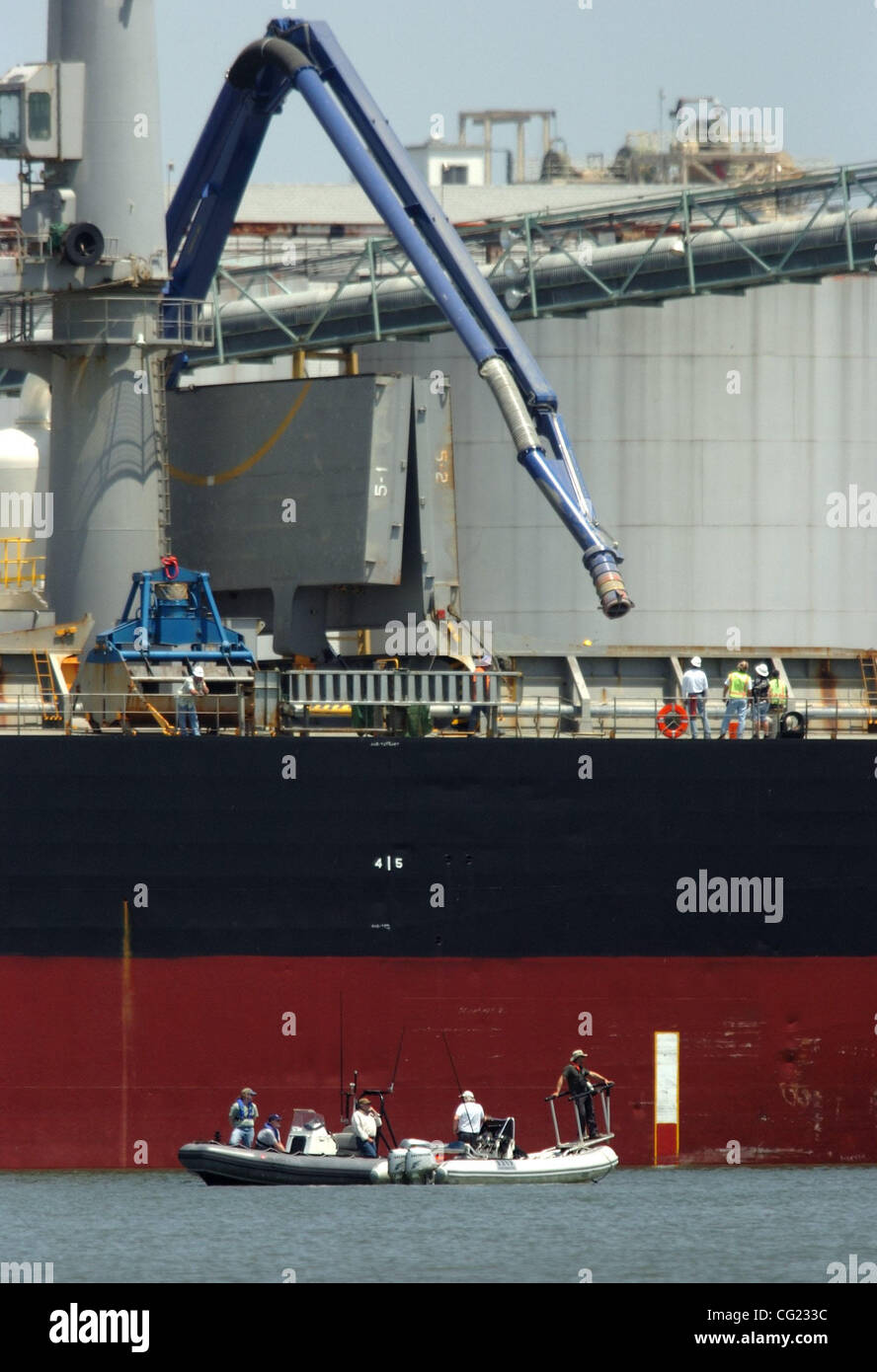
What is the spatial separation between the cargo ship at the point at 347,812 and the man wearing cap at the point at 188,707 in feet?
1.31

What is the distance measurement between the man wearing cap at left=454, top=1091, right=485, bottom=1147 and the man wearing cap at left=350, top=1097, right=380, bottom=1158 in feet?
3.99

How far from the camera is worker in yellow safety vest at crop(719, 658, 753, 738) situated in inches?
1288

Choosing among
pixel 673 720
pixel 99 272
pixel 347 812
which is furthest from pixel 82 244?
pixel 673 720

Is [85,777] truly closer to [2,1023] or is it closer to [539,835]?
[2,1023]

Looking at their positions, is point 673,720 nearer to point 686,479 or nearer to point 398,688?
point 398,688

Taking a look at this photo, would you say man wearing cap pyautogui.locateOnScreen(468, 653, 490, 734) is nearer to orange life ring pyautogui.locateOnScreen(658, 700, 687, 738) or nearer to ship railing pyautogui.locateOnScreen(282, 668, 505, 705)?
ship railing pyautogui.locateOnScreen(282, 668, 505, 705)

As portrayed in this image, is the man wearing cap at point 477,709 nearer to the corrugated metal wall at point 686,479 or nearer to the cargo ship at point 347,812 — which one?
the cargo ship at point 347,812

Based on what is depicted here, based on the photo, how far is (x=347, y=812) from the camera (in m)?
31.5

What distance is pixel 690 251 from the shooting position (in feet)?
147

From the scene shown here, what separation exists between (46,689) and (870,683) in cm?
1380

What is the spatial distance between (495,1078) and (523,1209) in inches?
84.1

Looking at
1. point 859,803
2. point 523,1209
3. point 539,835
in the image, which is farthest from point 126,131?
point 523,1209

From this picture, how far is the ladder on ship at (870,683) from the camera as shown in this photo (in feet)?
111

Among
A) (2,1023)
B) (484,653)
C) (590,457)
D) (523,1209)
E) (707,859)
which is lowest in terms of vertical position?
(523,1209)
